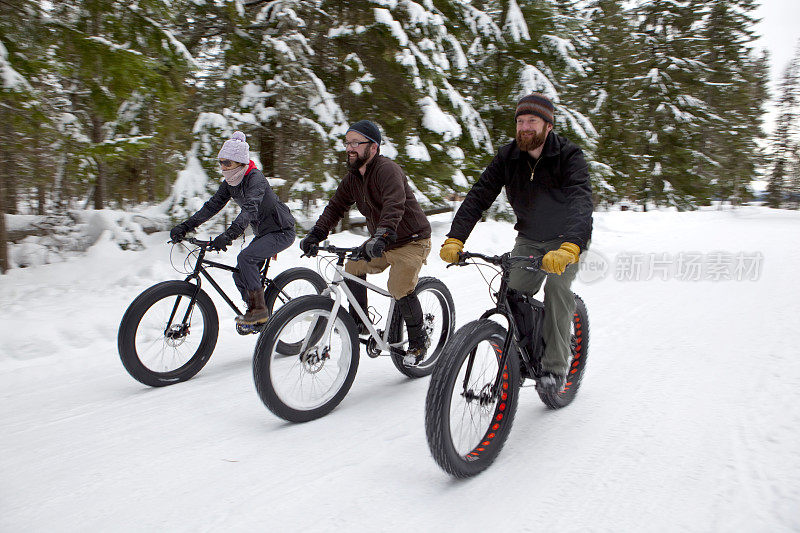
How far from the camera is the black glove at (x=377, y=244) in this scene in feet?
12.6

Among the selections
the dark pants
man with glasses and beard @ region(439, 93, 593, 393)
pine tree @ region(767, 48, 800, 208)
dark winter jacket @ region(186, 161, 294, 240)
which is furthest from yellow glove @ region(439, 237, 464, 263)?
pine tree @ region(767, 48, 800, 208)

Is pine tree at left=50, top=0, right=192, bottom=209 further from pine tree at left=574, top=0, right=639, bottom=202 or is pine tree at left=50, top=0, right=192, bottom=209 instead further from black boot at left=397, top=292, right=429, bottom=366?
pine tree at left=574, top=0, right=639, bottom=202

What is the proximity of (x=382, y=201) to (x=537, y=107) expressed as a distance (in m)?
1.48

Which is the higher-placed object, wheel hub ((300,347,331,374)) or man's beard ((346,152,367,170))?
man's beard ((346,152,367,170))

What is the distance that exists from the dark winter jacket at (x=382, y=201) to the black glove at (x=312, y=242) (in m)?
0.01

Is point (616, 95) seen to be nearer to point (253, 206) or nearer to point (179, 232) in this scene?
point (253, 206)

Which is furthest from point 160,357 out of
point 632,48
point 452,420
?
point 632,48

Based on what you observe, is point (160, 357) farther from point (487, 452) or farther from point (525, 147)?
point (525, 147)

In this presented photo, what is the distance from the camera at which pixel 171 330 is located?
476 cm

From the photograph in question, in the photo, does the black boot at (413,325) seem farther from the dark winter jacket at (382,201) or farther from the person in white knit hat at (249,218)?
the person in white knit hat at (249,218)

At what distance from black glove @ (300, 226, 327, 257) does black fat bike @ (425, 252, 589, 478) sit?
1.30 m

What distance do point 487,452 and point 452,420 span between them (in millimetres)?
314

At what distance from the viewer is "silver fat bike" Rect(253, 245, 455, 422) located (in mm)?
3686

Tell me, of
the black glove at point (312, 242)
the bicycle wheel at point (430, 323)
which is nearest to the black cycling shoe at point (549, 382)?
the bicycle wheel at point (430, 323)
